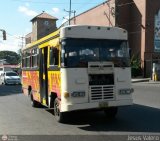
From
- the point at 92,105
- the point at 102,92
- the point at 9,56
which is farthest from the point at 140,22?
the point at 9,56

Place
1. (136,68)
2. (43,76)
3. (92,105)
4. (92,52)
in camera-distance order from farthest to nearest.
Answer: (136,68) < (43,76) < (92,52) < (92,105)

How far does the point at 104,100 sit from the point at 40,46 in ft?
15.7

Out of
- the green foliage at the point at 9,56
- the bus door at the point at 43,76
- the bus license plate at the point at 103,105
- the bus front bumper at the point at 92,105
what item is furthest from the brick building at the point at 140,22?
the green foliage at the point at 9,56

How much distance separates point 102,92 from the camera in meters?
12.6

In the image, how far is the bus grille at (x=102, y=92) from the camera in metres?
12.5

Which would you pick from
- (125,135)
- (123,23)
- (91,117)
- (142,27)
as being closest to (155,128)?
(125,135)

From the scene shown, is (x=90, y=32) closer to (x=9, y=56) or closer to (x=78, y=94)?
(x=78, y=94)

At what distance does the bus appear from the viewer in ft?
40.5

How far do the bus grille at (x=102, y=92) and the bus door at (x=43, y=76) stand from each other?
130 inches

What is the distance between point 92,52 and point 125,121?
94.9 inches

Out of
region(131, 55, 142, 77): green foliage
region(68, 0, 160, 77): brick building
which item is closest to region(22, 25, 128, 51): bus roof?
region(68, 0, 160, 77): brick building

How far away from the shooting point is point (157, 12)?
63781mm

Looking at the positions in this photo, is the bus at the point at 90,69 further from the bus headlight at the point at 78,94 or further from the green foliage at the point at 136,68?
the green foliage at the point at 136,68

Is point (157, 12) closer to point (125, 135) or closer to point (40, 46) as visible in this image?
point (40, 46)
